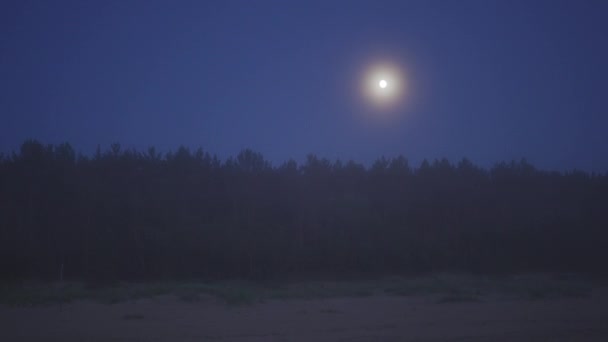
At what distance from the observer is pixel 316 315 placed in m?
20.7

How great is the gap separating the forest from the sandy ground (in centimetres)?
1194

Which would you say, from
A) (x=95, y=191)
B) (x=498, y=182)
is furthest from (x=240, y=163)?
(x=498, y=182)

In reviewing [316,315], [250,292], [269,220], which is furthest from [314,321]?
[269,220]

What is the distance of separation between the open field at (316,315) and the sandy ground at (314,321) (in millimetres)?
26

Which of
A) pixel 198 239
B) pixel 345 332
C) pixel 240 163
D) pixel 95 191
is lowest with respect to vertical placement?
pixel 345 332

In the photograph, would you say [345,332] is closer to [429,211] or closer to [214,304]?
[214,304]

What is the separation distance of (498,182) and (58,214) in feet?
109

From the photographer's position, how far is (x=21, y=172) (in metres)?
40.7

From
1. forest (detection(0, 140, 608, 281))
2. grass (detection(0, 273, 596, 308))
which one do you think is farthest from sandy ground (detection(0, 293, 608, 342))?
forest (detection(0, 140, 608, 281))

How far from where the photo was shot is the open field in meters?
16.6

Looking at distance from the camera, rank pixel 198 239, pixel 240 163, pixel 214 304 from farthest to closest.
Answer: pixel 240 163 < pixel 198 239 < pixel 214 304

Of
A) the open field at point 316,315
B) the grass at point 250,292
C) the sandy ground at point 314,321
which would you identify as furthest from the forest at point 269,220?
the sandy ground at point 314,321

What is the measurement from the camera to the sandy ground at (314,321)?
16.4 metres

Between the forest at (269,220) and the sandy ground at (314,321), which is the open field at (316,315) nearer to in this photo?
the sandy ground at (314,321)
